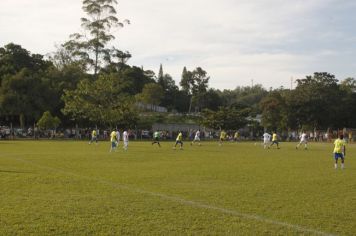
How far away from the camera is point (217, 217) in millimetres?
9648

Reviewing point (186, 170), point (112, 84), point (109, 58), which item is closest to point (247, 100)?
point (109, 58)

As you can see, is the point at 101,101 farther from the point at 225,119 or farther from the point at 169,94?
the point at 169,94

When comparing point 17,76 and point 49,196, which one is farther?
point 17,76

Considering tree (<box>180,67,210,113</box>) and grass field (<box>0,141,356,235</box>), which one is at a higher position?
tree (<box>180,67,210,113</box>)

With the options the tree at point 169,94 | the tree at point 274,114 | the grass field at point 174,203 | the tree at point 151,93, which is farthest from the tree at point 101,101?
the tree at point 169,94

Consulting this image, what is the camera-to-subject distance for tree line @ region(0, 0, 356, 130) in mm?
59938

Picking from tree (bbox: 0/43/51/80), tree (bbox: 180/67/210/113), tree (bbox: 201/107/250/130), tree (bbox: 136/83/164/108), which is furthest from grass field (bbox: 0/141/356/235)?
tree (bbox: 180/67/210/113)

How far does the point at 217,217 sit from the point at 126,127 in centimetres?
5929

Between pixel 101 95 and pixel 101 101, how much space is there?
0.79 metres

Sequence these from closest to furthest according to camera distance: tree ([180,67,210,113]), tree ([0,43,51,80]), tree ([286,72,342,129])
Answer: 1. tree ([0,43,51,80])
2. tree ([286,72,342,129])
3. tree ([180,67,210,113])

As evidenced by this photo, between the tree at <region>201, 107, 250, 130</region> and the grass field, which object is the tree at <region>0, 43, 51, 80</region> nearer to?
the tree at <region>201, 107, 250, 130</region>

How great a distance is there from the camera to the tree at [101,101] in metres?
59.6

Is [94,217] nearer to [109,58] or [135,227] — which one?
[135,227]

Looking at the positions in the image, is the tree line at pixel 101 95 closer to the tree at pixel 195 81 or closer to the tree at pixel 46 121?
the tree at pixel 46 121
